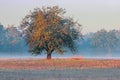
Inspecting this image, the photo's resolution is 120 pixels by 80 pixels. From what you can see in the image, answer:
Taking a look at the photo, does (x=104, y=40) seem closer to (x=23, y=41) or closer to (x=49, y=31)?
(x=23, y=41)

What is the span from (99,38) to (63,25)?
362ft

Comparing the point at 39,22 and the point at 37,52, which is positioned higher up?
the point at 39,22

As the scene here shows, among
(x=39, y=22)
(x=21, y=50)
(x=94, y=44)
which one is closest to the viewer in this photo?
(x=39, y=22)

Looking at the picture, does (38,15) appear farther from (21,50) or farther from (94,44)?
(94,44)

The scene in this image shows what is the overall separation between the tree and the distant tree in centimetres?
10828

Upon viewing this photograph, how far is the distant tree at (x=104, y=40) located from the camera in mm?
185688

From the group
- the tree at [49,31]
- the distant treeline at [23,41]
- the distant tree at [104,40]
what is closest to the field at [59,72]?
the tree at [49,31]

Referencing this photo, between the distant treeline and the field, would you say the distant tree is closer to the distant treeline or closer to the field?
the distant treeline

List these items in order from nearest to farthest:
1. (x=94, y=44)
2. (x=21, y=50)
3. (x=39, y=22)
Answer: (x=39, y=22) → (x=21, y=50) → (x=94, y=44)

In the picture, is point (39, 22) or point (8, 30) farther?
point (8, 30)

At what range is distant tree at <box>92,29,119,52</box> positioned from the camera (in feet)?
609

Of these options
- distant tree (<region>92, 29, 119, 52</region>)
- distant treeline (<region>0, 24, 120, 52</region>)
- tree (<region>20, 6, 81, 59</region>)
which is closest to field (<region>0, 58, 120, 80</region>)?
tree (<region>20, 6, 81, 59</region>)

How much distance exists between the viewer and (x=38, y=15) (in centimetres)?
7644

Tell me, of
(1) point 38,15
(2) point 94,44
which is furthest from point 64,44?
(2) point 94,44
